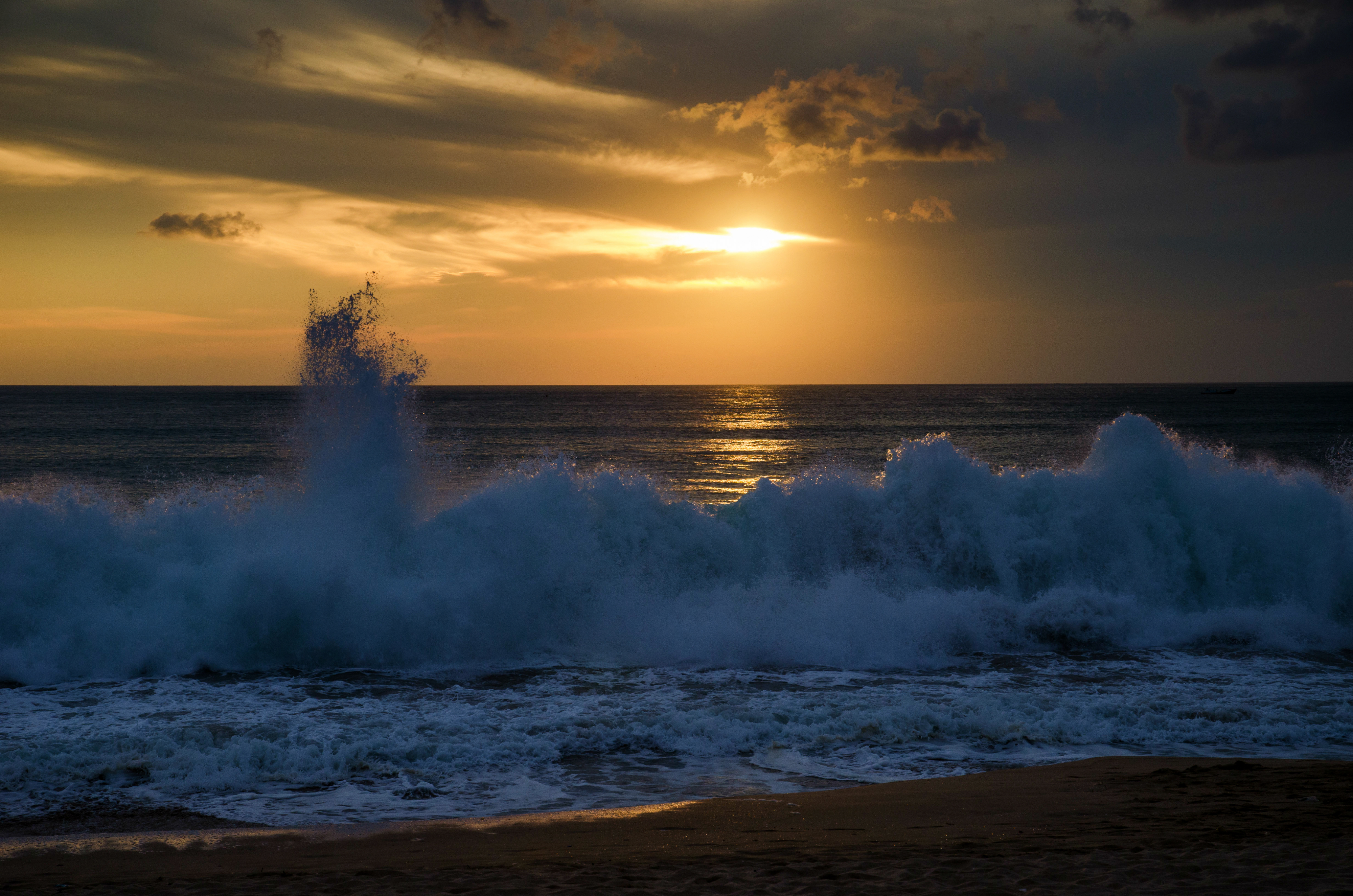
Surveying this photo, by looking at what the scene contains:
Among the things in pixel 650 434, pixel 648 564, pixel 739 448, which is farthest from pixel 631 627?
pixel 650 434

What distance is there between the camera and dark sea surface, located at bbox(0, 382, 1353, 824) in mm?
7941

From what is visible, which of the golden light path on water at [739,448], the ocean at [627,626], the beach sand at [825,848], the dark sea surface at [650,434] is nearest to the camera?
the beach sand at [825,848]

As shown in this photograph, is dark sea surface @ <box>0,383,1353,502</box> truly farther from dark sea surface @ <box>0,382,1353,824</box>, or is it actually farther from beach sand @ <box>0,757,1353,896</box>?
beach sand @ <box>0,757,1353,896</box>

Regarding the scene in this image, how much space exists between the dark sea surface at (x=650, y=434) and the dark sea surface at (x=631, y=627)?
7.39 feet

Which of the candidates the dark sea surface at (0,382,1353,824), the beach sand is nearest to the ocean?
the dark sea surface at (0,382,1353,824)

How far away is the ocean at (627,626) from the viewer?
7941 mm

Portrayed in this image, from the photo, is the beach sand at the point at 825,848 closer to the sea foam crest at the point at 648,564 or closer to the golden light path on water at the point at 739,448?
the sea foam crest at the point at 648,564

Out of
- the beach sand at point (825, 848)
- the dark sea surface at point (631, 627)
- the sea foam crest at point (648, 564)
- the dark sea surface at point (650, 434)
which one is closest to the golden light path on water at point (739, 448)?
the dark sea surface at point (650, 434)

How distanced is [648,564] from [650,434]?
4260 cm

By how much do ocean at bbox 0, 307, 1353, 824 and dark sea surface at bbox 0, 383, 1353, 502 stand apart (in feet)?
7.31

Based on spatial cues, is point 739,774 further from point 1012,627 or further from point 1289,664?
point 1289,664

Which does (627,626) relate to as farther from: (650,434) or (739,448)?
(650,434)

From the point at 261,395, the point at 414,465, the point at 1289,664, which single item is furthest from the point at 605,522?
the point at 261,395

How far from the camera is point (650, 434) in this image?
5641cm
